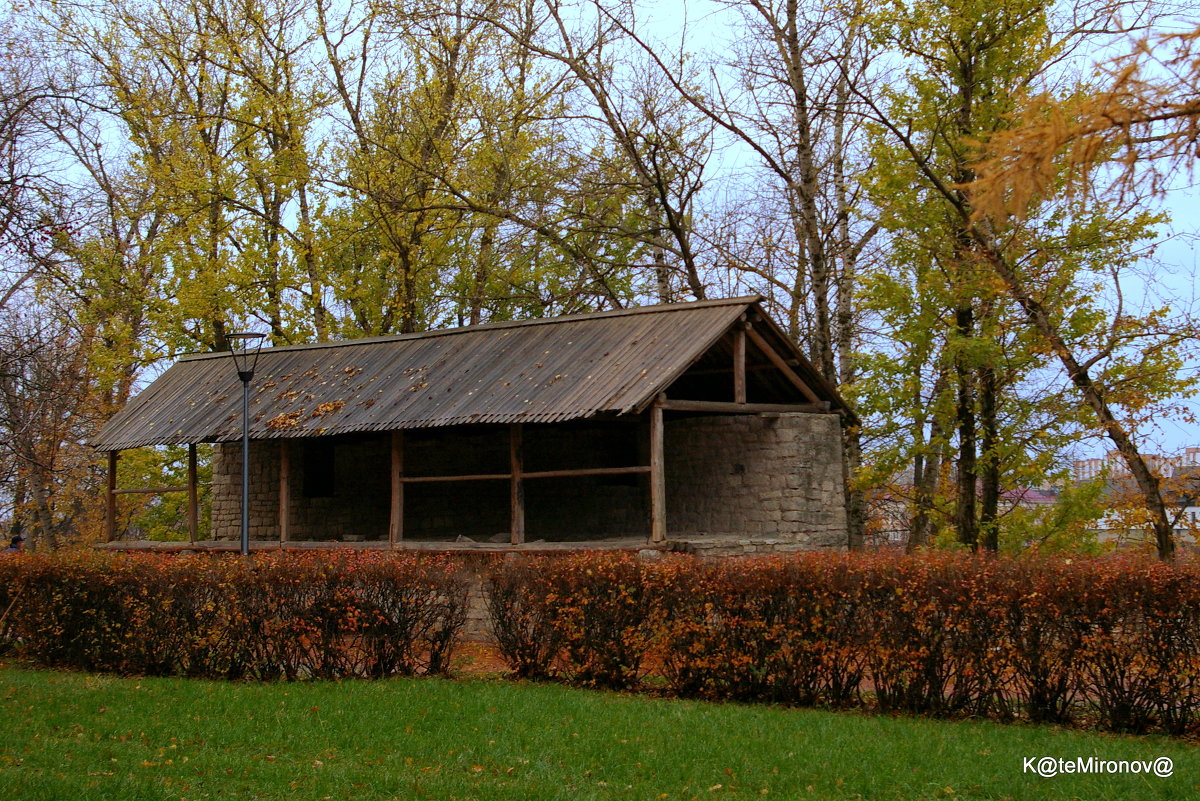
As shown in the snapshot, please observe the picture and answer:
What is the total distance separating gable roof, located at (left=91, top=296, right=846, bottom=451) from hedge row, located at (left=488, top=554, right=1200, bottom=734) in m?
3.24

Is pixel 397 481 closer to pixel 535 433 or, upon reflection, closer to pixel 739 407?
pixel 535 433

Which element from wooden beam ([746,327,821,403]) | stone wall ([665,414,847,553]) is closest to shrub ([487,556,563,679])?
stone wall ([665,414,847,553])

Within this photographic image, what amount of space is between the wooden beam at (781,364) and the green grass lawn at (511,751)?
674 centimetres

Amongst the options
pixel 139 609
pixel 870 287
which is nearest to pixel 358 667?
pixel 139 609

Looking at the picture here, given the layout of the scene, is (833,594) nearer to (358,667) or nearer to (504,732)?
(504,732)

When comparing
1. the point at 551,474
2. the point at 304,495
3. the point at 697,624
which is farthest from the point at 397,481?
the point at 697,624

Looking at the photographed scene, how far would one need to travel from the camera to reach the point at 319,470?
1922 cm

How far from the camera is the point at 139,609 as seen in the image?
10953mm

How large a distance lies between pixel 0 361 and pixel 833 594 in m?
8.53

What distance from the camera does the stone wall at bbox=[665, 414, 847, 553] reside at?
50.1ft

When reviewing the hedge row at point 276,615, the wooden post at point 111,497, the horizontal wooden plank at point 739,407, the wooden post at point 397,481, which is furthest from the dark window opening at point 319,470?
the hedge row at point 276,615

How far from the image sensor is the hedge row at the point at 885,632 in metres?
7.97

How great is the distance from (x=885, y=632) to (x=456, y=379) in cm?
840

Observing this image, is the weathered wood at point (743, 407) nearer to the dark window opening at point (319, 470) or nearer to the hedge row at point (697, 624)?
the hedge row at point (697, 624)
